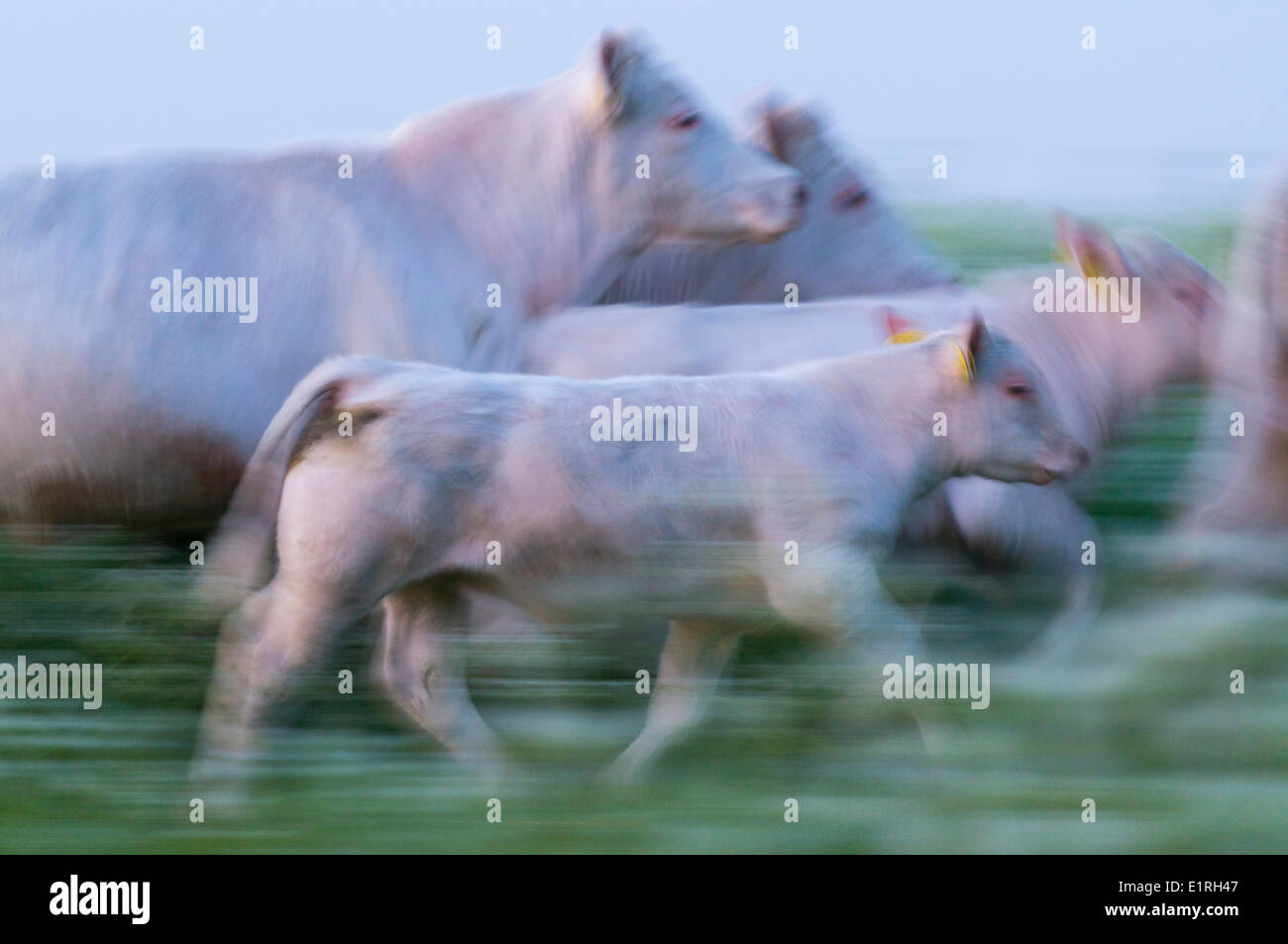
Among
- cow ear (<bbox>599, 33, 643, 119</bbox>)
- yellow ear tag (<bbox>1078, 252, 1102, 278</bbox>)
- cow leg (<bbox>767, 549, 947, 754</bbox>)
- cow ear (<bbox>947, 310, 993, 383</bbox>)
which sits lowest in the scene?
cow leg (<bbox>767, 549, 947, 754</bbox>)

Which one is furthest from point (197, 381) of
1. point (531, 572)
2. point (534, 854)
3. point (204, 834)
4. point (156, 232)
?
point (534, 854)

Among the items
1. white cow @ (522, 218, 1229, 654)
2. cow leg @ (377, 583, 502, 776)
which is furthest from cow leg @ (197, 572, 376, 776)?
white cow @ (522, 218, 1229, 654)

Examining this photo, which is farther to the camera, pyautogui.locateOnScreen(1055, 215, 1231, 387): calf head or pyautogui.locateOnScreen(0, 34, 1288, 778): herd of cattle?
pyautogui.locateOnScreen(1055, 215, 1231, 387): calf head

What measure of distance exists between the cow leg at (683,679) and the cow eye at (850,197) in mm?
2069

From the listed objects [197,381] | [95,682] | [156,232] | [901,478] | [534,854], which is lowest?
[534,854]

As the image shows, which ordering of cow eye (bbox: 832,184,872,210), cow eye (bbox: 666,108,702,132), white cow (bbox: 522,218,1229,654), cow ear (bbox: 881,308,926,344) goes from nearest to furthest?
cow ear (bbox: 881,308,926,344) → white cow (bbox: 522,218,1229,654) → cow eye (bbox: 666,108,702,132) → cow eye (bbox: 832,184,872,210)

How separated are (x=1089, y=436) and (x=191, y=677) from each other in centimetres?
237

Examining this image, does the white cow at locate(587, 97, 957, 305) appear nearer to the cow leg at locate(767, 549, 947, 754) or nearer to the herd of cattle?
the herd of cattle

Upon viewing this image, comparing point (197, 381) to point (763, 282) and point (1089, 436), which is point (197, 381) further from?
point (1089, 436)

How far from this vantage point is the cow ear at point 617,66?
17.8 ft

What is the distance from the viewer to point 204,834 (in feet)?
12.4

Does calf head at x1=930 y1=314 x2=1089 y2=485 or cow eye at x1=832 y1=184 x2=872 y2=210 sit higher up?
cow eye at x1=832 y1=184 x2=872 y2=210

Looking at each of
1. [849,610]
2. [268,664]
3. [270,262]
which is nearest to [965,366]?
[849,610]

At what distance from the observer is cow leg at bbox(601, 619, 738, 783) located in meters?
4.39
